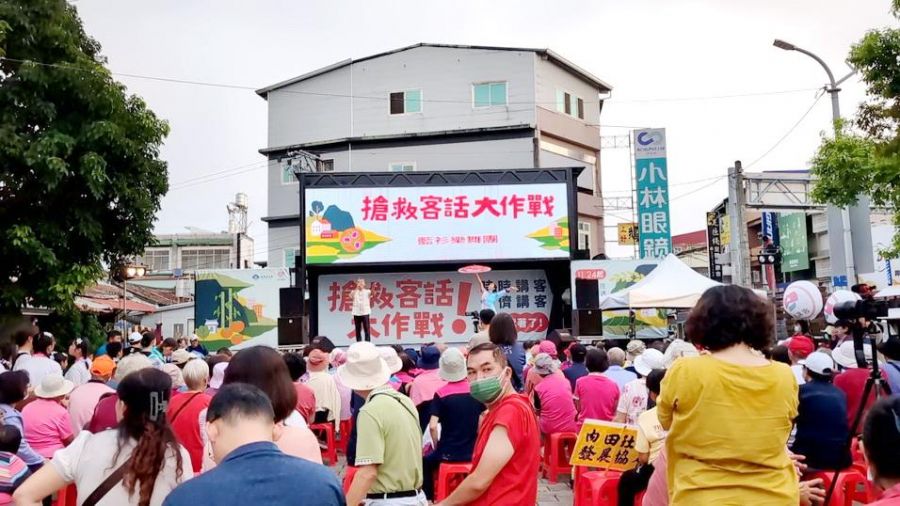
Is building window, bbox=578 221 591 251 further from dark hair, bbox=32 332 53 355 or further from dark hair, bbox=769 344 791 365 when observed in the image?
dark hair, bbox=32 332 53 355

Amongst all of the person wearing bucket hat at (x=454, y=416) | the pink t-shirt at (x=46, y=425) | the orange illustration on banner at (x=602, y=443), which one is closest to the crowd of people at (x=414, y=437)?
the orange illustration on banner at (x=602, y=443)

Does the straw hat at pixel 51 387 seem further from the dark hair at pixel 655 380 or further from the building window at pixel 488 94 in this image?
the building window at pixel 488 94

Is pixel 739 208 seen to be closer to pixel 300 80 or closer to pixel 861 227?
pixel 861 227

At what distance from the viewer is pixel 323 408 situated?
8977 millimetres

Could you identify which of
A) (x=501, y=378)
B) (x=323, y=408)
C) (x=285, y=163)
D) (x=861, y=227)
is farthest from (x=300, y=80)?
(x=501, y=378)

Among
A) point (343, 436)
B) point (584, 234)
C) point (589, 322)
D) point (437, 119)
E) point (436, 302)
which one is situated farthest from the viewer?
point (584, 234)

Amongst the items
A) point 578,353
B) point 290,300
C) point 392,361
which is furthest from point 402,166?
point 392,361

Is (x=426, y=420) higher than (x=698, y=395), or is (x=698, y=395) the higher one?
(x=698, y=395)

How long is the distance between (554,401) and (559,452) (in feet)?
1.65

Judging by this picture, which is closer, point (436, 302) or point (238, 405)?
point (238, 405)

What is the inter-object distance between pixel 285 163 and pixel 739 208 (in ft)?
65.6

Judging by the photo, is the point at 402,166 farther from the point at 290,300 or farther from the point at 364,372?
the point at 364,372

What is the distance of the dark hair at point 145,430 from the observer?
3.00 meters

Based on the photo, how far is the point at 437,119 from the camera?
30.5 metres
